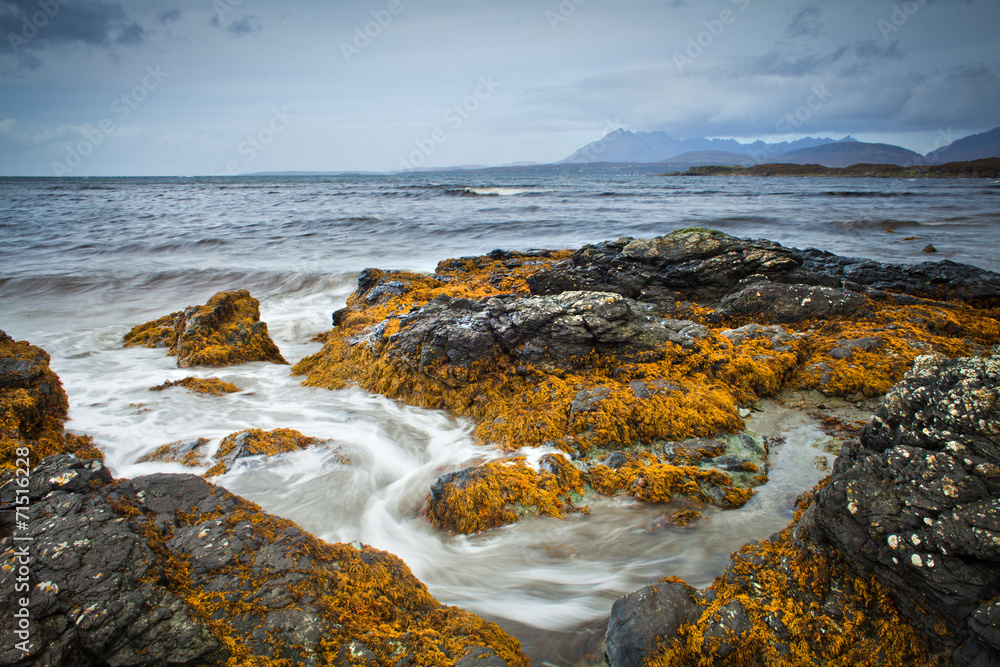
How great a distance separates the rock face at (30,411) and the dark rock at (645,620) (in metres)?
4.38

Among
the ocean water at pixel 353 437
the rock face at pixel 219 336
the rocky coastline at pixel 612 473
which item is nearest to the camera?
the rocky coastline at pixel 612 473

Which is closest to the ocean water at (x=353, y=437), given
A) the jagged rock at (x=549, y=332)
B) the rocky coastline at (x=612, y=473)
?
the rocky coastline at (x=612, y=473)

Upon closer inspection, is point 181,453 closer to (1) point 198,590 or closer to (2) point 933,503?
(1) point 198,590

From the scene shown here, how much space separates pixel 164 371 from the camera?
703 centimetres

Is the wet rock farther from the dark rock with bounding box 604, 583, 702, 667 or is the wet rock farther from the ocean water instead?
the dark rock with bounding box 604, 583, 702, 667

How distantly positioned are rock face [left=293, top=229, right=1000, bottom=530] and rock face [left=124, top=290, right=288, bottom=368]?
3.75 ft

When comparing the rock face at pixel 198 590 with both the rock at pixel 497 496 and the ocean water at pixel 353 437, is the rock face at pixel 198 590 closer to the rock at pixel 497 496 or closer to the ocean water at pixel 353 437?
the ocean water at pixel 353 437

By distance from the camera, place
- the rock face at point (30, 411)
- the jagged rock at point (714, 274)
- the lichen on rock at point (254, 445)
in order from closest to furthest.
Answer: the rock face at point (30, 411), the lichen on rock at point (254, 445), the jagged rock at point (714, 274)

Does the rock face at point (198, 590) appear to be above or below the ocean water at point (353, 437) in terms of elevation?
above

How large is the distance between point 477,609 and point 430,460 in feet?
6.01

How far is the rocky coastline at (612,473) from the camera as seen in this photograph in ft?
6.87

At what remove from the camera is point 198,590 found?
91.3 inches

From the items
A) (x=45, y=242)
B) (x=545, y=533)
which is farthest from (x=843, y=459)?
(x=45, y=242)

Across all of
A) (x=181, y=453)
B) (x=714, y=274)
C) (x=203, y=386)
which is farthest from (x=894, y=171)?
(x=181, y=453)
